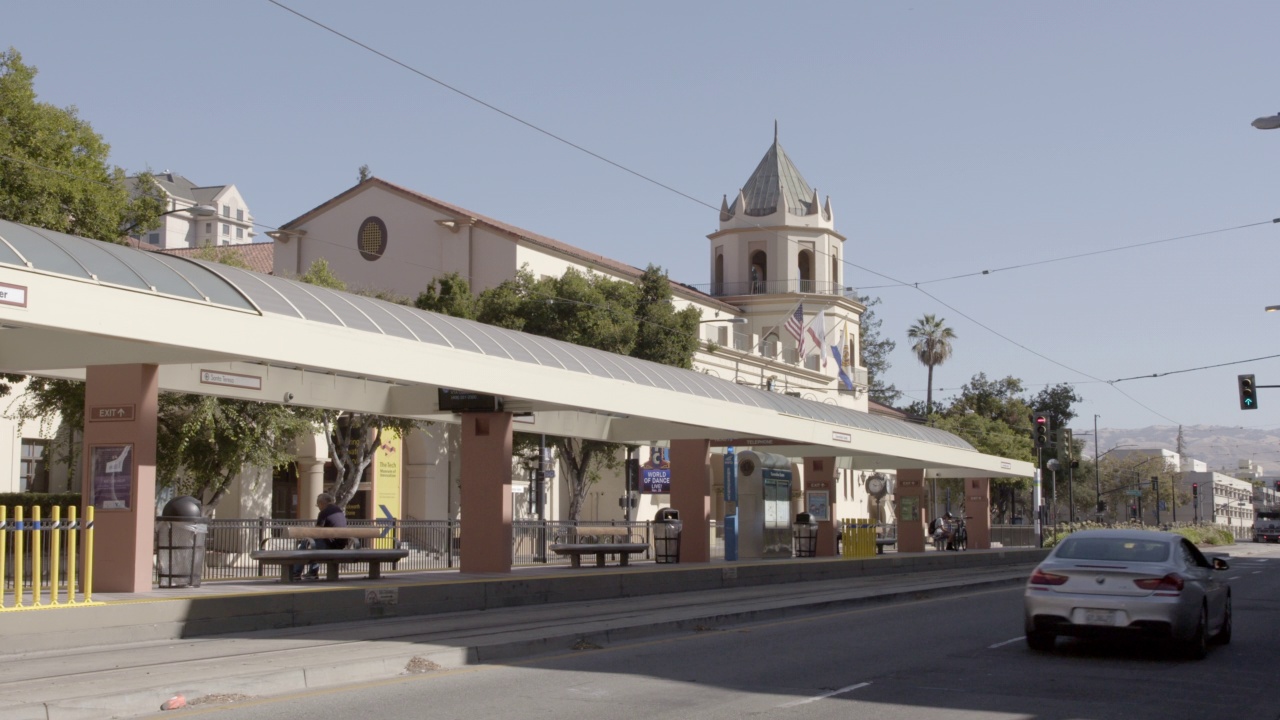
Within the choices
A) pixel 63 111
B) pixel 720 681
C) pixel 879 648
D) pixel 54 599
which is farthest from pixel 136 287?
pixel 63 111

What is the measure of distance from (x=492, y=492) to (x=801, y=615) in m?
6.18

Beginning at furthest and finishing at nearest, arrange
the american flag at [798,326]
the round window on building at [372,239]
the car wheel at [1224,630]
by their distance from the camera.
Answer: the round window on building at [372,239] → the american flag at [798,326] → the car wheel at [1224,630]

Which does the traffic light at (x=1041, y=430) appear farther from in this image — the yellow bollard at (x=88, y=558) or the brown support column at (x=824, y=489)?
the yellow bollard at (x=88, y=558)

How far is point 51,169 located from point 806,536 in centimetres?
2254

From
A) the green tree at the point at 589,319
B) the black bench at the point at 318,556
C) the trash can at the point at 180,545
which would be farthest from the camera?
the green tree at the point at 589,319

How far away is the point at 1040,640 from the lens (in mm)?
14398

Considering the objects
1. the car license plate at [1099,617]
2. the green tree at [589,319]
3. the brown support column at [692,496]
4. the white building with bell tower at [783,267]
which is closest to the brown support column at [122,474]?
the car license plate at [1099,617]

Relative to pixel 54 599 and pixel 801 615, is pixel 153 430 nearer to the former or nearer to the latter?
pixel 54 599

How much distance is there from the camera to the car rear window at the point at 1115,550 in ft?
45.9

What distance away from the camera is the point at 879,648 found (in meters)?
15.0

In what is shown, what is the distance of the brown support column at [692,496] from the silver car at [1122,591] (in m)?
15.5

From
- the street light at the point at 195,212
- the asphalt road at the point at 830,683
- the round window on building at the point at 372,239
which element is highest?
the round window on building at the point at 372,239

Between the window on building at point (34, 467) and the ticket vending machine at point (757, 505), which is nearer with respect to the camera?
the ticket vending machine at point (757, 505)

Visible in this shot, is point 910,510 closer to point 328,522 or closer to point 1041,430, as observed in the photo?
point 1041,430
